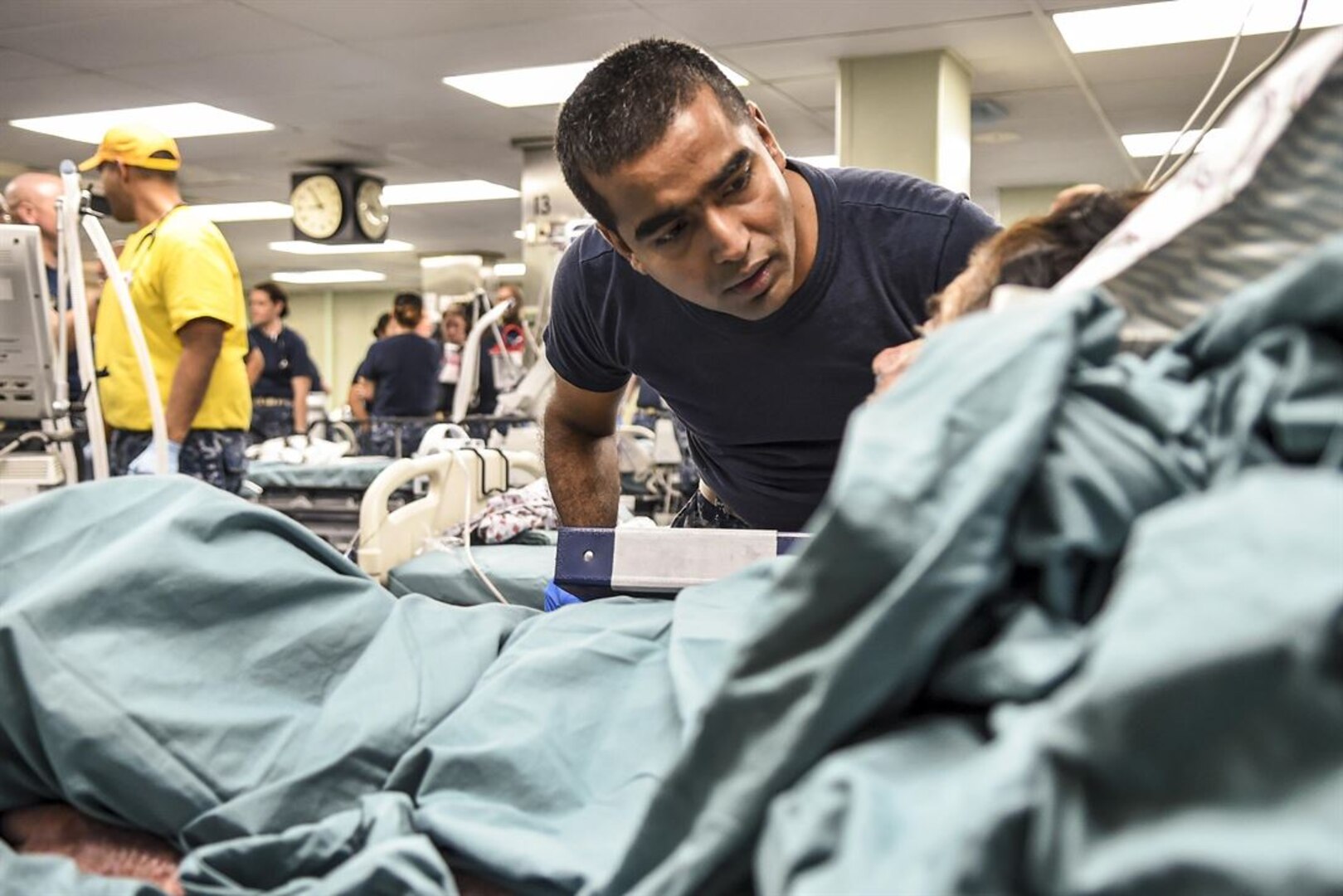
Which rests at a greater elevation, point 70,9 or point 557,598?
point 70,9

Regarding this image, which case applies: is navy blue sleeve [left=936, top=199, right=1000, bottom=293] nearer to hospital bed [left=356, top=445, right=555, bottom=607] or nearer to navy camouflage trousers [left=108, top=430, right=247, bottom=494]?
hospital bed [left=356, top=445, right=555, bottom=607]

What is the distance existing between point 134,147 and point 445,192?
19.5ft

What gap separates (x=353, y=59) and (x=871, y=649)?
5.41 m

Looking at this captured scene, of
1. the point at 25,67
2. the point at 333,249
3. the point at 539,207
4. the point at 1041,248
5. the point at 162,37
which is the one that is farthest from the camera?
the point at 333,249

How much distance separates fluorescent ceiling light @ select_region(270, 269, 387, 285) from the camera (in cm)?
1375

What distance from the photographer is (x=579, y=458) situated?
2057 mm

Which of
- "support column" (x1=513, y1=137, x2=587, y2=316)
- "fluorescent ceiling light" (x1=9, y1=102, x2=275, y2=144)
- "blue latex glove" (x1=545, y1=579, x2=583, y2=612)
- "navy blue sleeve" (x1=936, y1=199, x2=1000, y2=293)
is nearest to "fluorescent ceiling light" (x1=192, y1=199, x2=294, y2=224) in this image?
"fluorescent ceiling light" (x1=9, y1=102, x2=275, y2=144)

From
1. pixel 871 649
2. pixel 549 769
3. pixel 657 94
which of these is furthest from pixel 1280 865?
pixel 657 94

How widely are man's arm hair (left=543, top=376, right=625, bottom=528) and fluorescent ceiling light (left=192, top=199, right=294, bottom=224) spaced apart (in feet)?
24.2

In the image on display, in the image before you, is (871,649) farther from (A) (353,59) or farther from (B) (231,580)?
(A) (353,59)

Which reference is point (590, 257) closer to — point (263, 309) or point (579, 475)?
point (579, 475)

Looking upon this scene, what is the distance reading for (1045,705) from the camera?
17.2 inches

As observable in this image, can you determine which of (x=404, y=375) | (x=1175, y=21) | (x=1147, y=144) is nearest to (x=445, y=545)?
(x=404, y=375)

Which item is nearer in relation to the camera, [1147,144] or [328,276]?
[1147,144]
